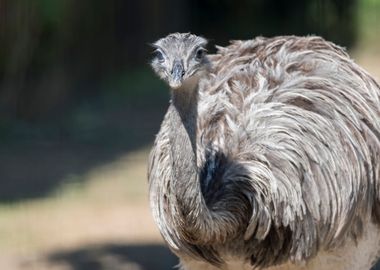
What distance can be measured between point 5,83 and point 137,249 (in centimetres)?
294

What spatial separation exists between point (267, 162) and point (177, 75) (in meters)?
0.78

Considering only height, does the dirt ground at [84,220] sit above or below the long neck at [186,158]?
below

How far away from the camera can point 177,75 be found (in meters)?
4.20

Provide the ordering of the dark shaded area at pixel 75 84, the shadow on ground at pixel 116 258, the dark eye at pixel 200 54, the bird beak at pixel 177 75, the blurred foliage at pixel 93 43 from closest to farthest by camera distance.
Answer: the bird beak at pixel 177 75, the dark eye at pixel 200 54, the shadow on ground at pixel 116 258, the dark shaded area at pixel 75 84, the blurred foliage at pixel 93 43

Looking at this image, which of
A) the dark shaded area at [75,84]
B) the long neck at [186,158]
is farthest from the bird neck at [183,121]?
the dark shaded area at [75,84]

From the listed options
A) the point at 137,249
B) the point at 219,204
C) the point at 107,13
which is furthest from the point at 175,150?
the point at 107,13

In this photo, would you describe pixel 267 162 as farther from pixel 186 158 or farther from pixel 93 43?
pixel 93 43

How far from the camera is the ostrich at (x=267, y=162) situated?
441cm

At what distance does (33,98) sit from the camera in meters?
10.2

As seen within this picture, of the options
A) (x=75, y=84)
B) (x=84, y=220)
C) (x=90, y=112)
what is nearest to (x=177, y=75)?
(x=84, y=220)

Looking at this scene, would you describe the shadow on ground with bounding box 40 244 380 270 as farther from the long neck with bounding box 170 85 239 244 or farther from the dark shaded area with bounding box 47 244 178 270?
the long neck with bounding box 170 85 239 244

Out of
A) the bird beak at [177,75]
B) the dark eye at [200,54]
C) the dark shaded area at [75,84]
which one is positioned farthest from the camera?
the dark shaded area at [75,84]

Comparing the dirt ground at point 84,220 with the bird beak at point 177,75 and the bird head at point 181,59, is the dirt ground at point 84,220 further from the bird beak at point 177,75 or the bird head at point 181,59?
the bird beak at point 177,75

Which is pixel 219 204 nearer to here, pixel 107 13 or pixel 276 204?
pixel 276 204
